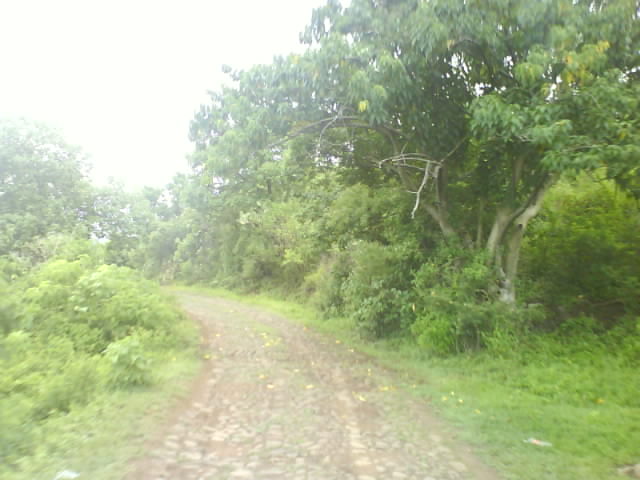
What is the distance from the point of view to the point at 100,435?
529 cm

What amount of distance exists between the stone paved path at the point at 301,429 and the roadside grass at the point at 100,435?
220mm

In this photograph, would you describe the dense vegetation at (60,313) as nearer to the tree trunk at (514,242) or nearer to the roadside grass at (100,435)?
the roadside grass at (100,435)

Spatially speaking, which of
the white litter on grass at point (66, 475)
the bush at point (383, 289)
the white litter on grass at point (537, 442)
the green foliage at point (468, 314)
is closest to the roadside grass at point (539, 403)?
the white litter on grass at point (537, 442)

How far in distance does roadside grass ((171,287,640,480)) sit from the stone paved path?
1.36 ft

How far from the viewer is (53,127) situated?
661 inches

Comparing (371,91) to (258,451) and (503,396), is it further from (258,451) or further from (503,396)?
(258,451)

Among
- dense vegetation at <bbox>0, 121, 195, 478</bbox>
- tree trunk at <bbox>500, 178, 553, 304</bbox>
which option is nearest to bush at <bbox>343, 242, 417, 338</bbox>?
tree trunk at <bbox>500, 178, 553, 304</bbox>

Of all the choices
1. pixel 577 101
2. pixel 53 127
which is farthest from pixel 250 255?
pixel 577 101

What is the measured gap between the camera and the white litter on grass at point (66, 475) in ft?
14.1

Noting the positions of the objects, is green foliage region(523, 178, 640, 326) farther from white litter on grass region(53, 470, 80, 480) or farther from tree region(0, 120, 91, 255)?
tree region(0, 120, 91, 255)

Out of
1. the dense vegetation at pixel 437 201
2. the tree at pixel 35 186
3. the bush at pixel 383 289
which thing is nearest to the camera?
the dense vegetation at pixel 437 201

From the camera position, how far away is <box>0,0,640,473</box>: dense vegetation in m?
7.46

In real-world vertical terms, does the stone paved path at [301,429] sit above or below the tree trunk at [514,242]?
below

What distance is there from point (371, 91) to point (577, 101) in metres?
3.21
